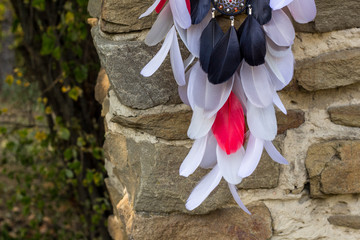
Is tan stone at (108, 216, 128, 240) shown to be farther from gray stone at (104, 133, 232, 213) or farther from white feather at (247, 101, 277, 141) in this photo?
white feather at (247, 101, 277, 141)

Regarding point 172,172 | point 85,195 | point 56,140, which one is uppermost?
point 172,172

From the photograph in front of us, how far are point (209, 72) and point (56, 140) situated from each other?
1737 millimetres

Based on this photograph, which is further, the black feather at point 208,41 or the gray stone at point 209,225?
the gray stone at point 209,225

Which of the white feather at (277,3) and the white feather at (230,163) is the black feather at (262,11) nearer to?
the white feather at (277,3)

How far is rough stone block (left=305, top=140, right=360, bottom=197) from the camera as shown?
96 cm

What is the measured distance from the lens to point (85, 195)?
2283mm

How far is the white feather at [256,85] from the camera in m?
0.75

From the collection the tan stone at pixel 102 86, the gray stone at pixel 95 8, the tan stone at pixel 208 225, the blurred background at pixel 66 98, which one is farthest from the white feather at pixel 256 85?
the blurred background at pixel 66 98

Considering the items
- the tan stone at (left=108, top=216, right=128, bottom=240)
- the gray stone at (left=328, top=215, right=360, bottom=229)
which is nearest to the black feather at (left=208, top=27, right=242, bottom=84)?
the gray stone at (left=328, top=215, right=360, bottom=229)

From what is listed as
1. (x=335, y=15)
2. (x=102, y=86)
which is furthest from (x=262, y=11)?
(x=102, y=86)

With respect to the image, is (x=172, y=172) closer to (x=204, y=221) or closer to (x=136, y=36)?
(x=204, y=221)

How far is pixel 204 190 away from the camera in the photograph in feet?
2.59

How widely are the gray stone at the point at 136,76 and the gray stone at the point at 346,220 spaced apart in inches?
17.7

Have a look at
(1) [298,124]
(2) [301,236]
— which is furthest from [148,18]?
(2) [301,236]
